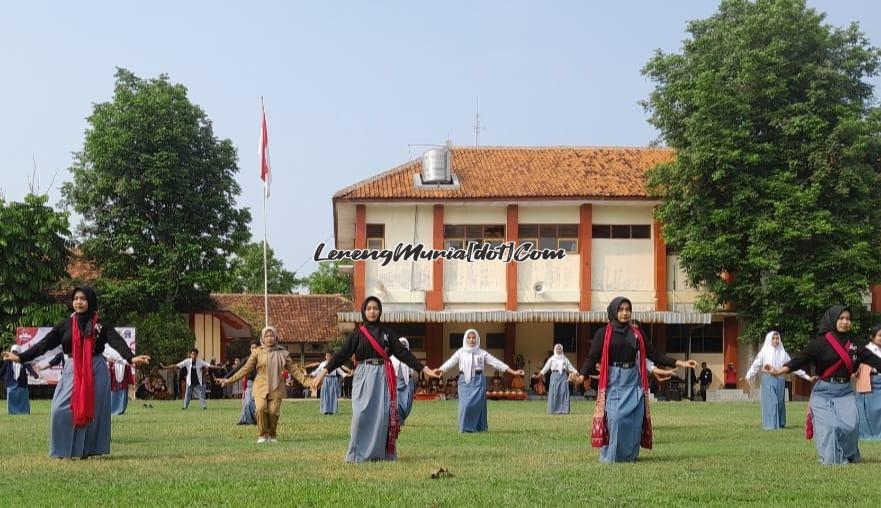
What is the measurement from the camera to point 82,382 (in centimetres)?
1412

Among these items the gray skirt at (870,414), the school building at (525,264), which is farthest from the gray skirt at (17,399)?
the gray skirt at (870,414)

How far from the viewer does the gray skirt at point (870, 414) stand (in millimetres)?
19281

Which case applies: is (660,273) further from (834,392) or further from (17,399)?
(834,392)

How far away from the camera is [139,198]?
4766 cm

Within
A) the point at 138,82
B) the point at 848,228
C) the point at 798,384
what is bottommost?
the point at 798,384

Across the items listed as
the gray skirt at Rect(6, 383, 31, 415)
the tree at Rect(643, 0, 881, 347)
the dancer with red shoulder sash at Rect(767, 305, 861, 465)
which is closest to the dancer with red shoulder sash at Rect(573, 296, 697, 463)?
the dancer with red shoulder sash at Rect(767, 305, 861, 465)

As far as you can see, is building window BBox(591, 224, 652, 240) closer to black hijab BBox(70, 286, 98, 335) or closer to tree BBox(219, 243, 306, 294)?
black hijab BBox(70, 286, 98, 335)

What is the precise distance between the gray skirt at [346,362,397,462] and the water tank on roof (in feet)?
103

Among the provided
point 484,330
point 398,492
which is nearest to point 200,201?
point 484,330

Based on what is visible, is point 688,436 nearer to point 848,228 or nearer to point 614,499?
point 614,499

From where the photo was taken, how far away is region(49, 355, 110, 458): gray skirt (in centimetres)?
1418

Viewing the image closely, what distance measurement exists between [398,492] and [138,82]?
132 feet

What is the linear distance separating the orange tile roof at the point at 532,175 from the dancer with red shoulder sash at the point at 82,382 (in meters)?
29.6

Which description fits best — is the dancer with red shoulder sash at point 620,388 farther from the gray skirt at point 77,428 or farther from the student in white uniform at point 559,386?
the student in white uniform at point 559,386
